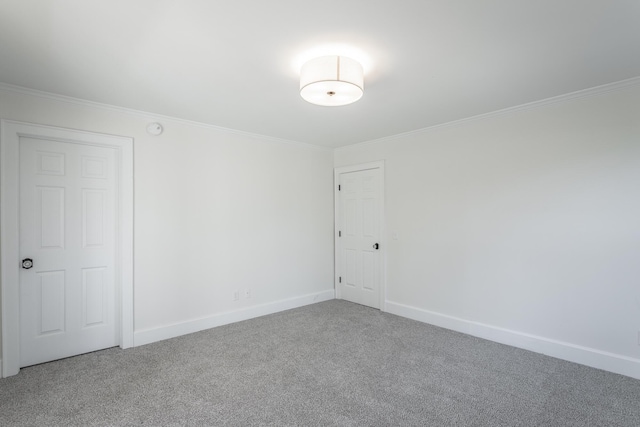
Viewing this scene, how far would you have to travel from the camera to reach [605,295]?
9.29ft

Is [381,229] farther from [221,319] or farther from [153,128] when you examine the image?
[153,128]

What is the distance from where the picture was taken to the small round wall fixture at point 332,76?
215 cm

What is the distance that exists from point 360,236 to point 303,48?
3.23 meters

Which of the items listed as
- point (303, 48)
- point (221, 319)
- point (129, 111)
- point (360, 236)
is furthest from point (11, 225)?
point (360, 236)

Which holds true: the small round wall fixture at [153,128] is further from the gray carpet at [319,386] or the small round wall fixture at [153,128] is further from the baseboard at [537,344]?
the baseboard at [537,344]

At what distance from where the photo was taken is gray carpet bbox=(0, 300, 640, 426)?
2.20 m

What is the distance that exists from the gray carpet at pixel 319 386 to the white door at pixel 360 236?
50.1 inches

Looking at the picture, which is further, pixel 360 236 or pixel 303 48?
pixel 360 236

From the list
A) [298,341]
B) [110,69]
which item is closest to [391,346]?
[298,341]

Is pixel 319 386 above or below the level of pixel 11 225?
below

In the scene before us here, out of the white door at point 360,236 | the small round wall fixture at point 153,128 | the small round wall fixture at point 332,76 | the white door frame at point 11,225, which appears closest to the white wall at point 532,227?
the white door at point 360,236

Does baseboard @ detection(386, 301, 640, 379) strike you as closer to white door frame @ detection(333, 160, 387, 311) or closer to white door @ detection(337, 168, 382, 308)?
white door frame @ detection(333, 160, 387, 311)

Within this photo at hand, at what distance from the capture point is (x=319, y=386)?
102 inches

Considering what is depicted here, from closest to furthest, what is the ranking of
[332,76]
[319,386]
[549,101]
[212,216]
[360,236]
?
[332,76] → [319,386] → [549,101] → [212,216] → [360,236]
